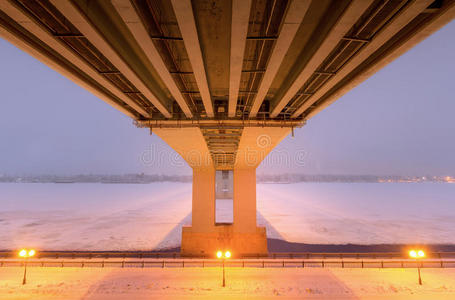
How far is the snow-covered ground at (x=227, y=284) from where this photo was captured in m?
10.1

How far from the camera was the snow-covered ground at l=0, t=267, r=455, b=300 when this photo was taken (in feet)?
33.0

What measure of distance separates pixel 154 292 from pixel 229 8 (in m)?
12.0

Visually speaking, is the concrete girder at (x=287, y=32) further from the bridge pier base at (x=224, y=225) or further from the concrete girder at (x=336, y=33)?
the bridge pier base at (x=224, y=225)

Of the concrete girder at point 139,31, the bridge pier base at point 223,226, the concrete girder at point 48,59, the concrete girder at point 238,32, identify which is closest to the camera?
the concrete girder at point 238,32

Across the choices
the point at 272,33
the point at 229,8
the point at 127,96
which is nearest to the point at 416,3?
the point at 272,33

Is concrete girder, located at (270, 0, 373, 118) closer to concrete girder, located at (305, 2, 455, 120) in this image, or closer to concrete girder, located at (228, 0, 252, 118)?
concrete girder, located at (305, 2, 455, 120)

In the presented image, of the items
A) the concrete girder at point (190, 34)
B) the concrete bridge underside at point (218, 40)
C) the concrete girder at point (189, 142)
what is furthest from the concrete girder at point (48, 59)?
the concrete girder at point (189, 142)

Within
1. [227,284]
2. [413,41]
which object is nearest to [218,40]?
[413,41]

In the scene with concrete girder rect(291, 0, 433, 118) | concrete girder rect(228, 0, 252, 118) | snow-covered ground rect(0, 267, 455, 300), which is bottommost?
snow-covered ground rect(0, 267, 455, 300)

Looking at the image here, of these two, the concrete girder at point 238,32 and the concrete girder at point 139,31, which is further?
the concrete girder at point 139,31

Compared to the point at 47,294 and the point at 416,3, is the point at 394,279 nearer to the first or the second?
the point at 416,3

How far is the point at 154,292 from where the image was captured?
10312mm

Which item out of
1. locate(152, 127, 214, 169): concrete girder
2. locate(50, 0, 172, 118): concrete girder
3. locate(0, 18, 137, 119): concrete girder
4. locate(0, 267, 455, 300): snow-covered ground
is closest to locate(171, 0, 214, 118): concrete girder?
locate(50, 0, 172, 118): concrete girder

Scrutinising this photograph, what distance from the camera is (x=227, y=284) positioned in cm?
1100
